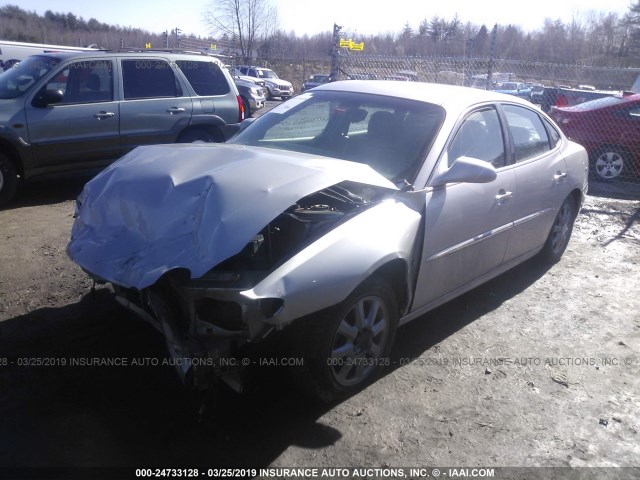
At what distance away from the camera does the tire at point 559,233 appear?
5.56 meters

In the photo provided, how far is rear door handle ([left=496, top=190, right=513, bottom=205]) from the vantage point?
4.25m

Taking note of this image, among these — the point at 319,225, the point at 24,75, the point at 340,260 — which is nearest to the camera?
the point at 340,260

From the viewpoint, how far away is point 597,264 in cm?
602

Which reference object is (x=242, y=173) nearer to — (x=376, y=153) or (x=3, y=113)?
(x=376, y=153)

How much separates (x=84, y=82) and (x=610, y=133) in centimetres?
873

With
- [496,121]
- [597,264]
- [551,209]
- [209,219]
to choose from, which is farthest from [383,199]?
[597,264]

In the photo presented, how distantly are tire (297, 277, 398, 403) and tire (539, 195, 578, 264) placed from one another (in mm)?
2722

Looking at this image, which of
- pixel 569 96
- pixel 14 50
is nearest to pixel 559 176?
pixel 569 96

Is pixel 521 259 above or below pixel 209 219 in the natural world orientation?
below

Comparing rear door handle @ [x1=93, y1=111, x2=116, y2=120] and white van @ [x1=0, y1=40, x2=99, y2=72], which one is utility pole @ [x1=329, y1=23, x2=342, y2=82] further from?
white van @ [x1=0, y1=40, x2=99, y2=72]

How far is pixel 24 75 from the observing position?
7.23 meters

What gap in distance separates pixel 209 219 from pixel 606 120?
9436mm

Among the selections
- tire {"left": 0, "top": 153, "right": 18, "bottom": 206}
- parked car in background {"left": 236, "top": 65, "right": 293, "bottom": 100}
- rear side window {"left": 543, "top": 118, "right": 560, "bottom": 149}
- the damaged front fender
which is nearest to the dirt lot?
the damaged front fender

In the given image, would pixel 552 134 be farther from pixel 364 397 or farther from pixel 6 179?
pixel 6 179
